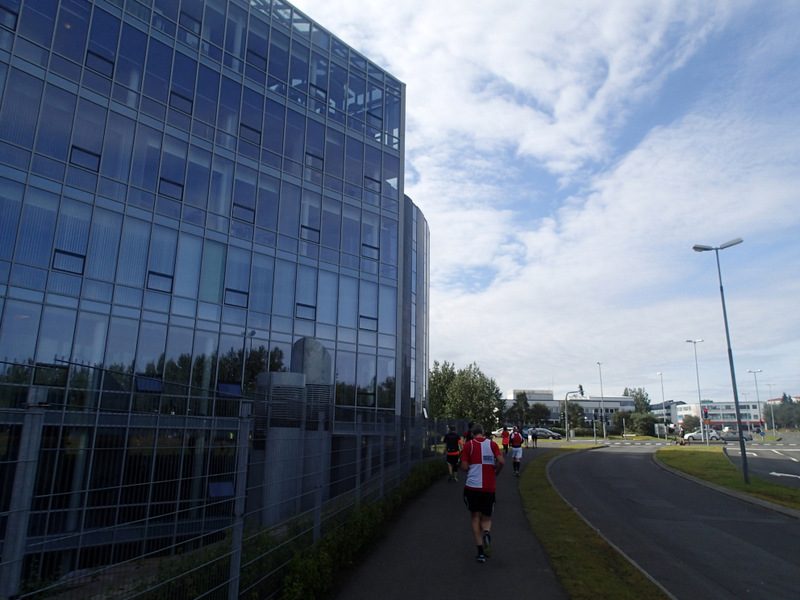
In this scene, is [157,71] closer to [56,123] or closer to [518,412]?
[56,123]

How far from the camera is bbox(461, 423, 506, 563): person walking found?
797 centimetres

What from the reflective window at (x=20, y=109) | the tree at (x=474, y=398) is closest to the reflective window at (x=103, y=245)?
the reflective window at (x=20, y=109)

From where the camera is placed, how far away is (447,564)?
7695 millimetres

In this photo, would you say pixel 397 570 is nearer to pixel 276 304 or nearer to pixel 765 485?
pixel 276 304

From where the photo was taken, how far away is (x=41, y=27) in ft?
48.4

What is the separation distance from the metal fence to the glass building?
0.33 m

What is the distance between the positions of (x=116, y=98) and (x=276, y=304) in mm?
7822

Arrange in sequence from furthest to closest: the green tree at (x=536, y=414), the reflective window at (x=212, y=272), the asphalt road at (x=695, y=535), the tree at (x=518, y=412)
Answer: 1. the green tree at (x=536, y=414)
2. the tree at (x=518, y=412)
3. the reflective window at (x=212, y=272)
4. the asphalt road at (x=695, y=535)

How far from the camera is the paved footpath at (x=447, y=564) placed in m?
6.56

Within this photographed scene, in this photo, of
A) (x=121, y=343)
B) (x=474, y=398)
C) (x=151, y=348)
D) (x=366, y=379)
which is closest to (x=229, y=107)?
(x=151, y=348)

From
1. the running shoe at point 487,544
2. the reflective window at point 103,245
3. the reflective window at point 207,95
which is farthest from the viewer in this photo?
the reflective window at point 207,95

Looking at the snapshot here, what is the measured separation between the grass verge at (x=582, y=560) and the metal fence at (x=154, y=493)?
3.19 meters

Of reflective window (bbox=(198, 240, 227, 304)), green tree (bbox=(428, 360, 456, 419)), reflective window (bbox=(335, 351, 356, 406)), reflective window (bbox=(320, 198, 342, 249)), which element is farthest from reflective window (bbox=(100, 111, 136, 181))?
green tree (bbox=(428, 360, 456, 419))

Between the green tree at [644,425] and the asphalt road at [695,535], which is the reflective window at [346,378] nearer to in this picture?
the asphalt road at [695,535]
